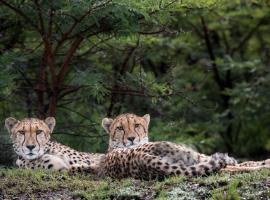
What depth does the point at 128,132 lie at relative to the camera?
35.7 feet

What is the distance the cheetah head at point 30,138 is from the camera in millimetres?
10453

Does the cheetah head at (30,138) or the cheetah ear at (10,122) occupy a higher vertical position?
the cheetah ear at (10,122)

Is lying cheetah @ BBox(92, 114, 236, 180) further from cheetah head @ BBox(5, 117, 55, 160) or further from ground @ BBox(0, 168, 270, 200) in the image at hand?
cheetah head @ BBox(5, 117, 55, 160)

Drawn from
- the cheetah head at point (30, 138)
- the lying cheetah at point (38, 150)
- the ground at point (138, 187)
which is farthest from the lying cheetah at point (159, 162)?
the cheetah head at point (30, 138)

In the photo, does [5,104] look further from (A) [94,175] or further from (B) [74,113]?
(A) [94,175]

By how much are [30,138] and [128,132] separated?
4.06 ft

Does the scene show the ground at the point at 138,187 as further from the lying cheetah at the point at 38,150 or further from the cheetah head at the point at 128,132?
the cheetah head at the point at 128,132

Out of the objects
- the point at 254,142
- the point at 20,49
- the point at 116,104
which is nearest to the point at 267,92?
the point at 254,142

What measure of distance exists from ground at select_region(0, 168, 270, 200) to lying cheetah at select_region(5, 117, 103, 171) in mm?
1057

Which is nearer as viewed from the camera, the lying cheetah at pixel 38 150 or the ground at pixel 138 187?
the ground at pixel 138 187

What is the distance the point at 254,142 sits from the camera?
18484 millimetres

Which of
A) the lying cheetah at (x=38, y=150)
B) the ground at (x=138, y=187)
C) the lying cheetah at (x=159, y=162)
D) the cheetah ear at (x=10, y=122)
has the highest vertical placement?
the cheetah ear at (x=10, y=122)

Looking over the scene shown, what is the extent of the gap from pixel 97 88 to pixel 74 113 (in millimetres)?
2900

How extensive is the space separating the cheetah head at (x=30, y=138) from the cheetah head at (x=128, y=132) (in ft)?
2.91
